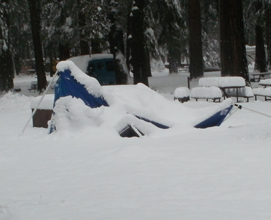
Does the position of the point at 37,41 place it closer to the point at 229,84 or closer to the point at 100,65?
the point at 100,65

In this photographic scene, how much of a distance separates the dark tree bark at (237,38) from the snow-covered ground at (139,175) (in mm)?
8511

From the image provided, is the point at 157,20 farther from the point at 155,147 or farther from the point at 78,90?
the point at 155,147

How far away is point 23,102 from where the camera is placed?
69.1 feet

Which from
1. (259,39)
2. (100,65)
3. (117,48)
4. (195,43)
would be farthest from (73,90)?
(259,39)

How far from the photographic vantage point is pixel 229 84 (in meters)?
16.5

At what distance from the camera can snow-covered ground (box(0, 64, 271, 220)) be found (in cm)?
472

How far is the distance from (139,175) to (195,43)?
1930 cm

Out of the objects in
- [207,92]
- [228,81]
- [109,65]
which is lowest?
[207,92]

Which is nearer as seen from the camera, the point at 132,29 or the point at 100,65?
the point at 132,29

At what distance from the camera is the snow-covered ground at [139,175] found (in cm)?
472

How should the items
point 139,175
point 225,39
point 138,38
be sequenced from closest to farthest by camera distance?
1. point 139,175
2. point 225,39
3. point 138,38

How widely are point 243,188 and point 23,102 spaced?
55.4 ft

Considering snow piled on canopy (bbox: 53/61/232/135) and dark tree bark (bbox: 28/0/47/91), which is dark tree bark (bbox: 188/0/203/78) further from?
snow piled on canopy (bbox: 53/61/232/135)

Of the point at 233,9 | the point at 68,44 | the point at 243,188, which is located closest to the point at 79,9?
the point at 68,44
